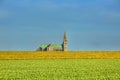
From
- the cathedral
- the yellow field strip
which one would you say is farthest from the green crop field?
the cathedral

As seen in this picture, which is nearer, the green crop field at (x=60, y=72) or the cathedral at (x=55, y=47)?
the green crop field at (x=60, y=72)

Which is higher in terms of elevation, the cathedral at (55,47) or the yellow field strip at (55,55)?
the cathedral at (55,47)

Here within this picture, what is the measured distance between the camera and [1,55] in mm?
64500

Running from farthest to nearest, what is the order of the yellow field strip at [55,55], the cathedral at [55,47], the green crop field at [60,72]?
the cathedral at [55,47], the yellow field strip at [55,55], the green crop field at [60,72]

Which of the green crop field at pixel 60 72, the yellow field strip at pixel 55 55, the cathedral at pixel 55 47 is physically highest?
the cathedral at pixel 55 47

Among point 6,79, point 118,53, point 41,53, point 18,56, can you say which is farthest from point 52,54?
point 6,79

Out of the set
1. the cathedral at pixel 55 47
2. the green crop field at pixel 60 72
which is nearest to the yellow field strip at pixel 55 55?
the green crop field at pixel 60 72

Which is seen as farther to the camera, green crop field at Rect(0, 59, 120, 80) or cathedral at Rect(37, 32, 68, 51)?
cathedral at Rect(37, 32, 68, 51)

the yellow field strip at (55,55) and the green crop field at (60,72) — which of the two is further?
the yellow field strip at (55,55)

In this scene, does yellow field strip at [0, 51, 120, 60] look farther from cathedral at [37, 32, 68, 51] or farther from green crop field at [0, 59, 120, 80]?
cathedral at [37, 32, 68, 51]

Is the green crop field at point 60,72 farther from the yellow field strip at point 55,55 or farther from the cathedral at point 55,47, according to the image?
the cathedral at point 55,47

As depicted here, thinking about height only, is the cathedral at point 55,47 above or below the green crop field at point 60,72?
above

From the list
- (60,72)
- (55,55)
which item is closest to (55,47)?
(55,55)

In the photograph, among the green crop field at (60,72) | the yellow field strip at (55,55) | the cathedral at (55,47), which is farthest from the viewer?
the cathedral at (55,47)
